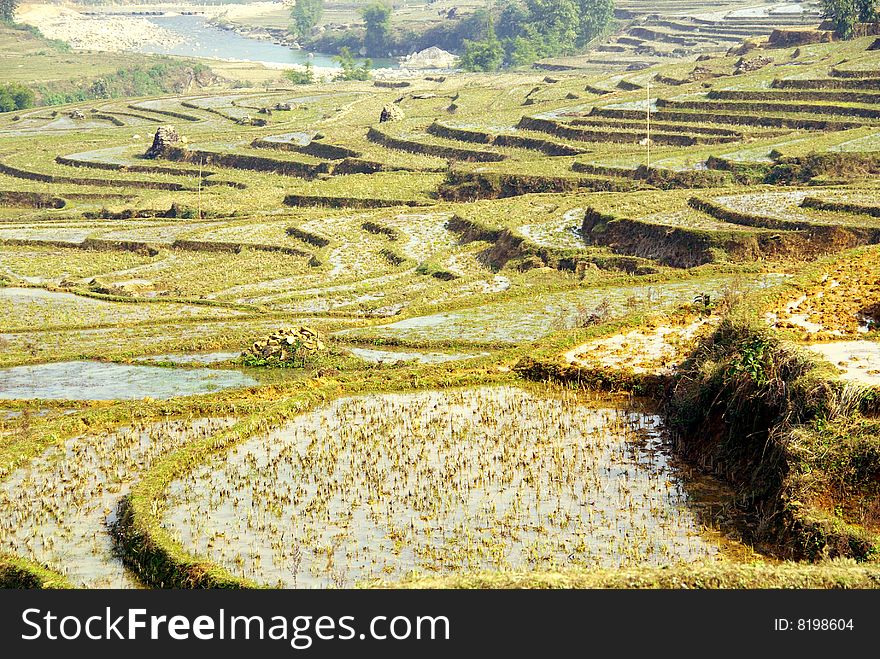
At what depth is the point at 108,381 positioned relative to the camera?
16.9 m

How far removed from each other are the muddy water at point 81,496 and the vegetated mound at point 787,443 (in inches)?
204

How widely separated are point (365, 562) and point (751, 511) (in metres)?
3.33

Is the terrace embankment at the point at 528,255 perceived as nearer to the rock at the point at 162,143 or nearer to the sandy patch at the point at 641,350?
the sandy patch at the point at 641,350

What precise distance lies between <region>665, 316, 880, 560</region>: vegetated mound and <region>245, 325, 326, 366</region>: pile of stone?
6743 millimetres

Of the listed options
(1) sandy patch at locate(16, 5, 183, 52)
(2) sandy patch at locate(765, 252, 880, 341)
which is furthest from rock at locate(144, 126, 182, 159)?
(1) sandy patch at locate(16, 5, 183, 52)

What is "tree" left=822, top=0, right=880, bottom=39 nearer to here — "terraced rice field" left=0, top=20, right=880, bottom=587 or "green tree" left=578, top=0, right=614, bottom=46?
"terraced rice field" left=0, top=20, right=880, bottom=587

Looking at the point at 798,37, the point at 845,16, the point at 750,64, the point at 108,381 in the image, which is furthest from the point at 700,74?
the point at 108,381

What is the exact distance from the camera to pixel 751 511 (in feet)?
33.2

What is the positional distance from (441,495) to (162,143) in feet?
139

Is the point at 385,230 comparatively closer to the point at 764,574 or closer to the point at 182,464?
the point at 182,464

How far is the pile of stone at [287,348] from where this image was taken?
57.2 ft

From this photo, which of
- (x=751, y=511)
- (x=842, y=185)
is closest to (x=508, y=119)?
(x=842, y=185)

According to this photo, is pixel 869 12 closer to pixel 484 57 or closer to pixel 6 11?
pixel 484 57

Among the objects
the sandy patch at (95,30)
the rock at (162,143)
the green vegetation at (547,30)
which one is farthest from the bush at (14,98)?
the sandy patch at (95,30)
